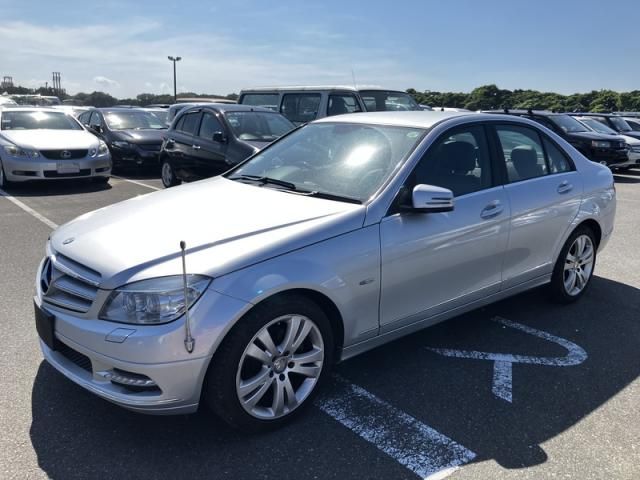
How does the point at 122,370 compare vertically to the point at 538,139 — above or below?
below

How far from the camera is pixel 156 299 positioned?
2539 millimetres

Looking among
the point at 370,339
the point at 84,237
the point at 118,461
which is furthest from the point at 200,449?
the point at 84,237

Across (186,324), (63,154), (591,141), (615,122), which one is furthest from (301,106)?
(615,122)

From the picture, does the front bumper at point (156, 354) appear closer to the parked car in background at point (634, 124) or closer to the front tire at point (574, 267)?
the front tire at point (574, 267)

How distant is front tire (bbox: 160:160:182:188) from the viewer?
10.3m

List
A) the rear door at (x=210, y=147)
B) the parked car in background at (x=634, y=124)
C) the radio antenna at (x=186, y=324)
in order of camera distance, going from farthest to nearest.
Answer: the parked car in background at (x=634, y=124)
the rear door at (x=210, y=147)
the radio antenna at (x=186, y=324)

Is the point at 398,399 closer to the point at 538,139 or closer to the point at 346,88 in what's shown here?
the point at 538,139

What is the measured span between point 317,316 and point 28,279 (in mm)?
3390

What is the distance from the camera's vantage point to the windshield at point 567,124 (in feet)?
47.4

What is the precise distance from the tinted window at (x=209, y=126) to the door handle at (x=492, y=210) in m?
5.96

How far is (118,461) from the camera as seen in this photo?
259cm

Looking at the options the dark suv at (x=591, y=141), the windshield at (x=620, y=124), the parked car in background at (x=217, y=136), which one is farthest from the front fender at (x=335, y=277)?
the windshield at (x=620, y=124)

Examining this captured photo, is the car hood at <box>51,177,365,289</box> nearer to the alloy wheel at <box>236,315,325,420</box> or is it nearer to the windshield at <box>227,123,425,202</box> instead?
the windshield at <box>227,123,425,202</box>

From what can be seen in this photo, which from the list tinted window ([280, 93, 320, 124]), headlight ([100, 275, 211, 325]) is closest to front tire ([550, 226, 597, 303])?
headlight ([100, 275, 211, 325])
